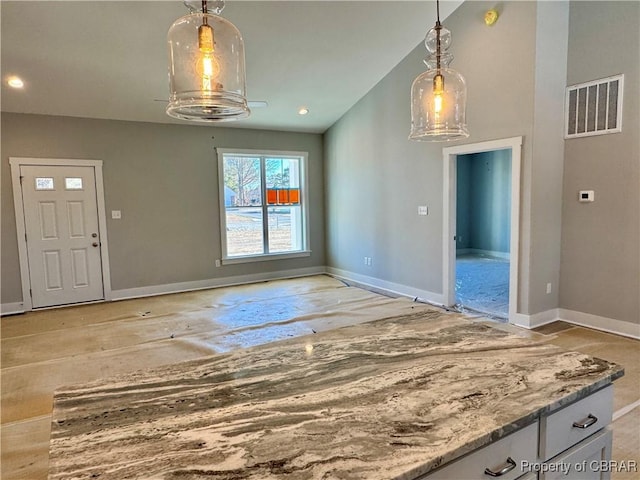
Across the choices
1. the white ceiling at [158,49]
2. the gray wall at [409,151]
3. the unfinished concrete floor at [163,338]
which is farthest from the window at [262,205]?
the white ceiling at [158,49]

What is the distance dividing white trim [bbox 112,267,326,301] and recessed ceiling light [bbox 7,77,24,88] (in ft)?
9.60

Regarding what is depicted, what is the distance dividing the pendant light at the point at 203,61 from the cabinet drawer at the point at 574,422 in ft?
5.11

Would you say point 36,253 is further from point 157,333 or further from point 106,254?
point 157,333

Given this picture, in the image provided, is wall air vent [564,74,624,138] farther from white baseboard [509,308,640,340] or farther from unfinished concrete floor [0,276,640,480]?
unfinished concrete floor [0,276,640,480]

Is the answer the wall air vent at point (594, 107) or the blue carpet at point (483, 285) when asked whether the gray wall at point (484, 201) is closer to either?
the blue carpet at point (483, 285)

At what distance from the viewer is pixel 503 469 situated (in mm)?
1034

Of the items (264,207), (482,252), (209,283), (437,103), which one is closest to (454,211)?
(437,103)

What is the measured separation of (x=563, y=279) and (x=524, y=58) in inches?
97.1

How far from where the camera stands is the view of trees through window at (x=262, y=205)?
687 cm

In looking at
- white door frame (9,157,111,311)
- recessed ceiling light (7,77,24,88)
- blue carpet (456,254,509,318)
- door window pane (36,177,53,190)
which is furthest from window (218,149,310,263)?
blue carpet (456,254,509,318)

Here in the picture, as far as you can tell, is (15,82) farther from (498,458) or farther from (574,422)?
(574,422)

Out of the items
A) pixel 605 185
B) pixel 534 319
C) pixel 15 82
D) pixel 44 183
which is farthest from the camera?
pixel 44 183

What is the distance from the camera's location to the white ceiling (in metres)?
3.84

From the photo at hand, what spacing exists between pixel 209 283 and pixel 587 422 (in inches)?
240
